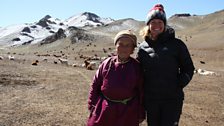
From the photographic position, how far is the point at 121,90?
5.37m

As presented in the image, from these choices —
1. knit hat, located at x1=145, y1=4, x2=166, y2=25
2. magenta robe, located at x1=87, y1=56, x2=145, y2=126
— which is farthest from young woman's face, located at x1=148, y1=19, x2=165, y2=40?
magenta robe, located at x1=87, y1=56, x2=145, y2=126

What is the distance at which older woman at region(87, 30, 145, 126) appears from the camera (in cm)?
539

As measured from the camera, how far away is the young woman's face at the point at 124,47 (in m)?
5.45

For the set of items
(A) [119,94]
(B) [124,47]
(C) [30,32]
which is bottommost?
(C) [30,32]

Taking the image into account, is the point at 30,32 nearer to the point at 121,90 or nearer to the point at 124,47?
the point at 124,47

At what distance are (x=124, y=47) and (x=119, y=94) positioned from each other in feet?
1.85

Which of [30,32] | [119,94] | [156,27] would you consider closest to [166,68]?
[156,27]

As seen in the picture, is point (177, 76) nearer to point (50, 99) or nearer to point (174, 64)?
point (174, 64)

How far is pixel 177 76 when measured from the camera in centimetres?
552

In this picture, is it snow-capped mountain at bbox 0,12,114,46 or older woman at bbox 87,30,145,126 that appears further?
snow-capped mountain at bbox 0,12,114,46

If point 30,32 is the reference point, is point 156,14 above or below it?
above

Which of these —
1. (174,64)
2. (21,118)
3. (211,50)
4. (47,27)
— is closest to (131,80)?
(174,64)

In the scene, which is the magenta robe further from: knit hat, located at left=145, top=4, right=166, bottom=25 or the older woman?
knit hat, located at left=145, top=4, right=166, bottom=25

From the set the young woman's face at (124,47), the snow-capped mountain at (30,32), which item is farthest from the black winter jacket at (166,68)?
the snow-capped mountain at (30,32)
